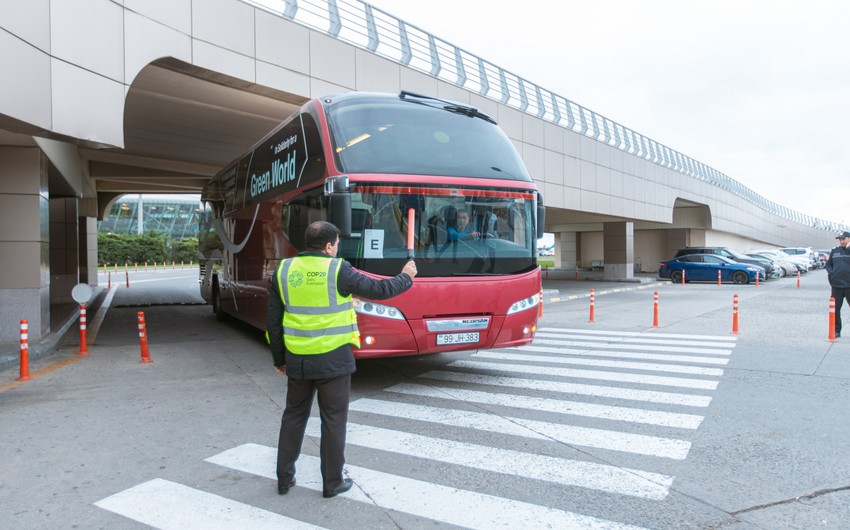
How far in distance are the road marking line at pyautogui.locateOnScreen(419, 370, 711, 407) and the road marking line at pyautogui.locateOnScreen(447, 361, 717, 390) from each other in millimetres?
521

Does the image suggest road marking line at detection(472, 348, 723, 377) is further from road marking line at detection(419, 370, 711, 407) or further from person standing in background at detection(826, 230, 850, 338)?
person standing in background at detection(826, 230, 850, 338)

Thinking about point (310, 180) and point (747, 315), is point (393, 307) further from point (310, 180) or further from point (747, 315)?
point (747, 315)

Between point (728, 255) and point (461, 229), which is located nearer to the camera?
point (461, 229)

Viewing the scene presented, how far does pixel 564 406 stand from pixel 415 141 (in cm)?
373

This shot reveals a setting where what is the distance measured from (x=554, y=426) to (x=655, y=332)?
824 cm

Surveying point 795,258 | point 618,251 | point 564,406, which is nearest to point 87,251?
point 564,406

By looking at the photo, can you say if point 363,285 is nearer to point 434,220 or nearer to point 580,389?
point 434,220

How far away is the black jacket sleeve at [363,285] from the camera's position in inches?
169

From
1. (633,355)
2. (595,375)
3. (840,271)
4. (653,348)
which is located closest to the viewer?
(595,375)

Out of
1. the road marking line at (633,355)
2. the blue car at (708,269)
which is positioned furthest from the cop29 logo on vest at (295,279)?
the blue car at (708,269)

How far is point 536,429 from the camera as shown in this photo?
6.00m

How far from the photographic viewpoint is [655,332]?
13406 millimetres

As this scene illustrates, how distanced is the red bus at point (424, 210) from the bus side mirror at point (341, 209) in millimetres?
11

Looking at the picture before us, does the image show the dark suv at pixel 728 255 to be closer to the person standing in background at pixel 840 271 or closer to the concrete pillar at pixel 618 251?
the concrete pillar at pixel 618 251
